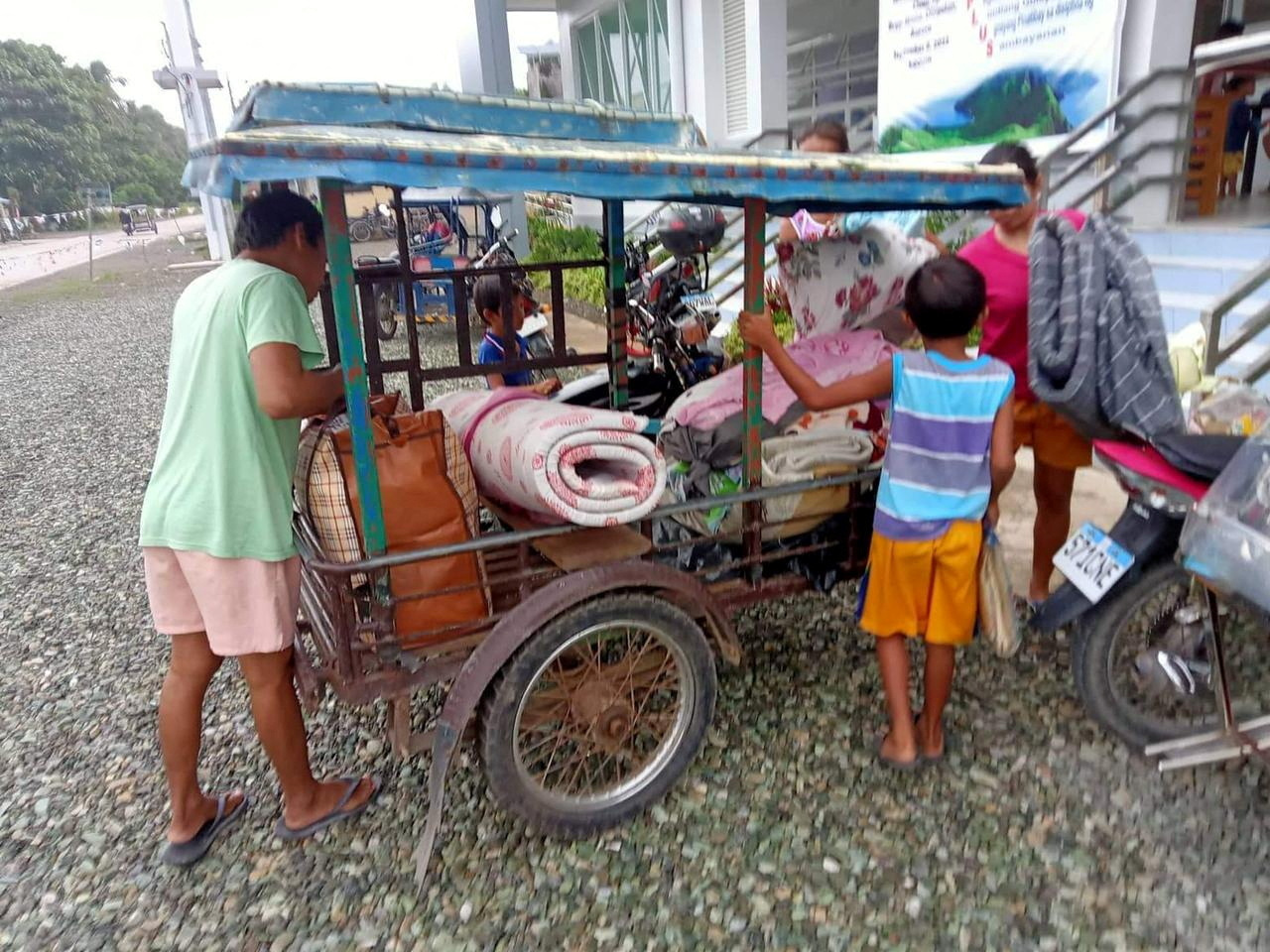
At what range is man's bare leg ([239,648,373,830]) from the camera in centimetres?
223

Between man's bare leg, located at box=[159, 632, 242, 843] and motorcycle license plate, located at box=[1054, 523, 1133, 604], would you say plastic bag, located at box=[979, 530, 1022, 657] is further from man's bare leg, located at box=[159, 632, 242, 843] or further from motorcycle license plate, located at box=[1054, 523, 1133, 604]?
man's bare leg, located at box=[159, 632, 242, 843]

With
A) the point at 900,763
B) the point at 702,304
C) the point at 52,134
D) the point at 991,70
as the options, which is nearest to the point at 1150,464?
the point at 900,763

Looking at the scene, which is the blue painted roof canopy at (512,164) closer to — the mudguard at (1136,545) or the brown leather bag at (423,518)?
the brown leather bag at (423,518)

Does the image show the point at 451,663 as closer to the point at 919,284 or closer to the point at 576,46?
the point at 919,284

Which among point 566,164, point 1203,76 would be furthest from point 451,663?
point 1203,76

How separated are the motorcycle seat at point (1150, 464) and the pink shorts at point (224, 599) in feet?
7.20

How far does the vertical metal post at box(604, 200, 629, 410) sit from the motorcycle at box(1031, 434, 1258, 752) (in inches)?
66.6

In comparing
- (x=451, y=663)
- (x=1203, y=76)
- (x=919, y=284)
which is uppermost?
(x=1203, y=76)

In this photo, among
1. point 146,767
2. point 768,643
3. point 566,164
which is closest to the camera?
point 566,164

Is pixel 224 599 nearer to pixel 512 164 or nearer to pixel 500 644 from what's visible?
pixel 500 644

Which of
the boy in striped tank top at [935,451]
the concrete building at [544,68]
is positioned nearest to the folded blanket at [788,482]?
the boy in striped tank top at [935,451]

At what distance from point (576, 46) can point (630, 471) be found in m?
15.6

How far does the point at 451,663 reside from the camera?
7.24 feet

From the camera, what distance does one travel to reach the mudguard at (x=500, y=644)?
6.85 feet
